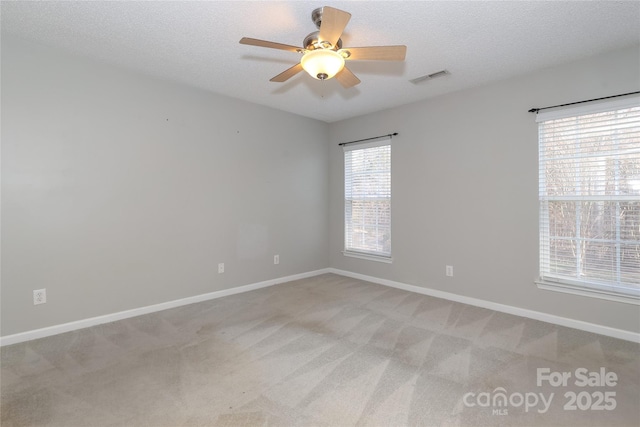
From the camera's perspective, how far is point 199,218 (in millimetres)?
3797

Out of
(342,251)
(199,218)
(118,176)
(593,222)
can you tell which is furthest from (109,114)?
(593,222)

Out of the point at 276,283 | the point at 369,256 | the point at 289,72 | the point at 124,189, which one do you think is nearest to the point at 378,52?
the point at 289,72

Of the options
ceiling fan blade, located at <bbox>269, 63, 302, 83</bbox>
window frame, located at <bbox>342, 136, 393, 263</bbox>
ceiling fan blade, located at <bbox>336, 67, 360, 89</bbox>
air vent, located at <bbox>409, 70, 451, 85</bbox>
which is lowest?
window frame, located at <bbox>342, 136, 393, 263</bbox>

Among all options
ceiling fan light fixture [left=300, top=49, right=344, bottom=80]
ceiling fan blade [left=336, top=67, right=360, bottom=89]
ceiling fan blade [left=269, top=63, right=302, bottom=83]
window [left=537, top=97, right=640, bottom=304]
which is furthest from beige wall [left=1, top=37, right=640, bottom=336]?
ceiling fan light fixture [left=300, top=49, right=344, bottom=80]

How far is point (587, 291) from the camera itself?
2.95 meters

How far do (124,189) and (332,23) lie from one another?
2647 millimetres

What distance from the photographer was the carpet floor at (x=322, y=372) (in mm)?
1787

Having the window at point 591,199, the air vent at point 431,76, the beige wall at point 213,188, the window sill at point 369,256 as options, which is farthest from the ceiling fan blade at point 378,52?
the window sill at point 369,256

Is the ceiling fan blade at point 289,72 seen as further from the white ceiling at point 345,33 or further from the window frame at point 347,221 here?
the window frame at point 347,221

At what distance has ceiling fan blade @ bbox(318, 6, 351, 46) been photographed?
1.69 metres

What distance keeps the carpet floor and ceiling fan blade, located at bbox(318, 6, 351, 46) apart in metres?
2.19

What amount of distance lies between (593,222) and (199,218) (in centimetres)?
405

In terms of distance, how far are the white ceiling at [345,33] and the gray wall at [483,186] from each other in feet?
0.75

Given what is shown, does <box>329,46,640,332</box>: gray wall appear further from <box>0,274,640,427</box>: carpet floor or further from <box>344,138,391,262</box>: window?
<box>0,274,640,427</box>: carpet floor
